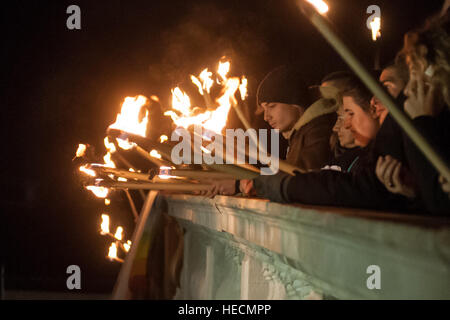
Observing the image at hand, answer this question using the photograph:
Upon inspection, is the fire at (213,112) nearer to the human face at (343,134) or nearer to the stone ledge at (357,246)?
the human face at (343,134)

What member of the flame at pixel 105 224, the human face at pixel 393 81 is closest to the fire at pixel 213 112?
the human face at pixel 393 81

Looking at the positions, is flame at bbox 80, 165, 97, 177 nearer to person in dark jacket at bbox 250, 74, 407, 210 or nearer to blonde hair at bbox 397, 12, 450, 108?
person in dark jacket at bbox 250, 74, 407, 210

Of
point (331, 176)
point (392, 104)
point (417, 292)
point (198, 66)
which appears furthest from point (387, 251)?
point (198, 66)

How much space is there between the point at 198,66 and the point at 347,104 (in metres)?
5.91

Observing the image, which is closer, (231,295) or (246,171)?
Answer: (246,171)

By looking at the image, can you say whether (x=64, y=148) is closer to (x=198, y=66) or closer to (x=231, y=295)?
(x=198, y=66)

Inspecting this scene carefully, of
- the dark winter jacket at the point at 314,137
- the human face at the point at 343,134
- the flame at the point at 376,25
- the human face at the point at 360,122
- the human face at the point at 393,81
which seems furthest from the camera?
the flame at the point at 376,25

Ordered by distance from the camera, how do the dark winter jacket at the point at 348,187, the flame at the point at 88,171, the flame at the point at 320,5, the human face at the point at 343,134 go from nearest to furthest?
the flame at the point at 320,5 → the dark winter jacket at the point at 348,187 → the human face at the point at 343,134 → the flame at the point at 88,171

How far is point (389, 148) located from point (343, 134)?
4.51 ft

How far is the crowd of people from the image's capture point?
155 cm

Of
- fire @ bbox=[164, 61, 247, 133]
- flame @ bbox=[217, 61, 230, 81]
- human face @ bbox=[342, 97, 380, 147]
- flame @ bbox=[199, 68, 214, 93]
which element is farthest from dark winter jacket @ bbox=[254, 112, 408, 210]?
flame @ bbox=[199, 68, 214, 93]

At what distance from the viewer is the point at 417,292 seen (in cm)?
111

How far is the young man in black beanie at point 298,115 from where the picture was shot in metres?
3.35

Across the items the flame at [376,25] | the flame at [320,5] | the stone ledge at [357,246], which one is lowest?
the stone ledge at [357,246]
